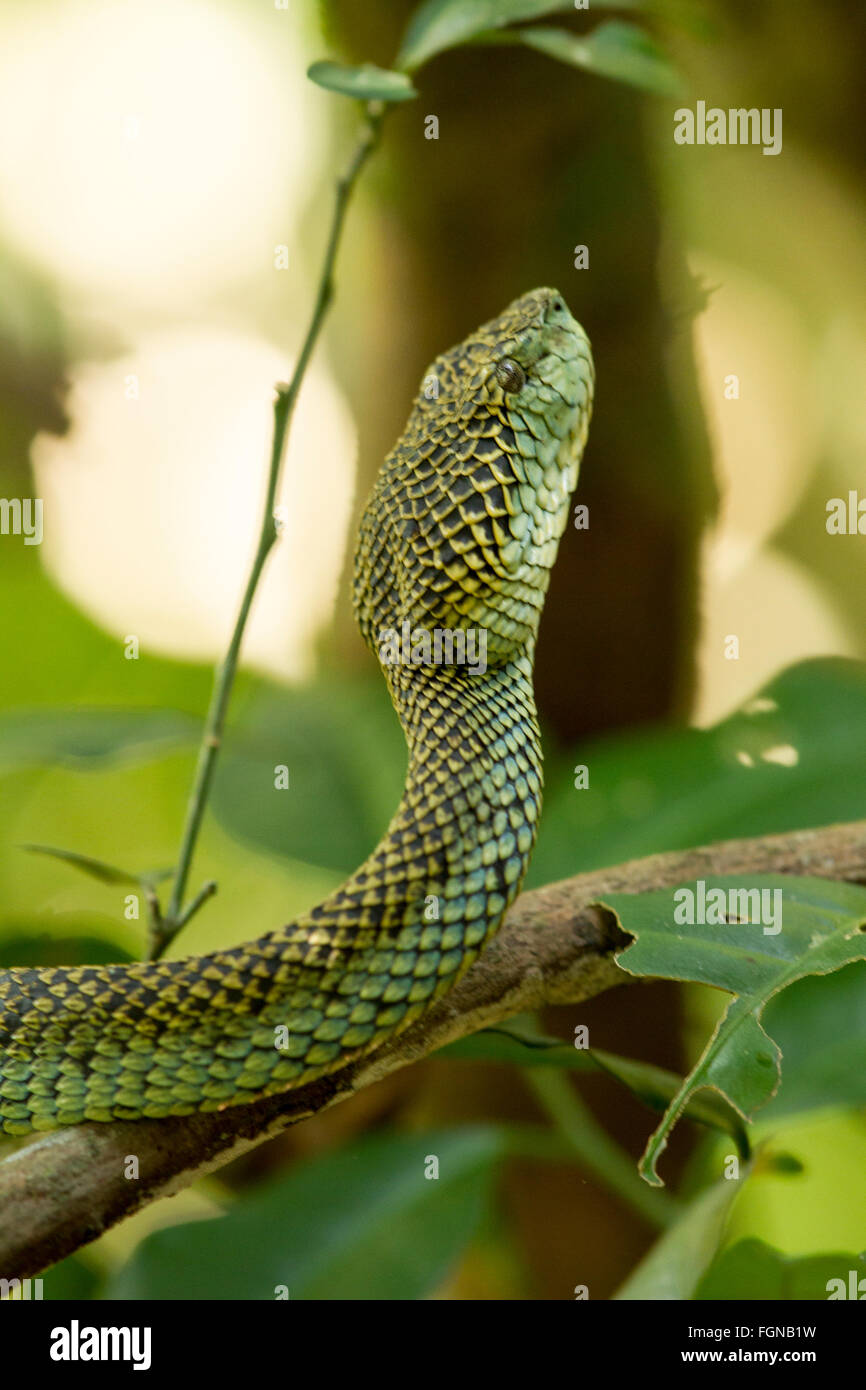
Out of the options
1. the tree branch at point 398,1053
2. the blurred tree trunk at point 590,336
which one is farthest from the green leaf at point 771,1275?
the blurred tree trunk at point 590,336

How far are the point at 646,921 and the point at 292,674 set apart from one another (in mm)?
2144

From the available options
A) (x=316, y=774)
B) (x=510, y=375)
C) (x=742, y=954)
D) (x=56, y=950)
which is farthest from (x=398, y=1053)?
(x=316, y=774)

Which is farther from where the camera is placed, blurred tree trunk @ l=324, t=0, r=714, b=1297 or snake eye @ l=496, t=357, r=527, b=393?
blurred tree trunk @ l=324, t=0, r=714, b=1297

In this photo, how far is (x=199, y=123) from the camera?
11.7 ft

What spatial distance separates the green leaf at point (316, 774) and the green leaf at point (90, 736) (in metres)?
0.22

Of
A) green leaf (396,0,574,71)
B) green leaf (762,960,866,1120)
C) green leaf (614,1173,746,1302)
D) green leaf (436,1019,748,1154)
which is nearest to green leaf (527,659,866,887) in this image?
green leaf (762,960,866,1120)

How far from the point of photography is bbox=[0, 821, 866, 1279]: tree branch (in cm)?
107

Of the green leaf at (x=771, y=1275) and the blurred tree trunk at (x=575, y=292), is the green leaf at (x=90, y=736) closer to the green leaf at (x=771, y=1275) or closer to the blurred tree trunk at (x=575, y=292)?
the blurred tree trunk at (x=575, y=292)

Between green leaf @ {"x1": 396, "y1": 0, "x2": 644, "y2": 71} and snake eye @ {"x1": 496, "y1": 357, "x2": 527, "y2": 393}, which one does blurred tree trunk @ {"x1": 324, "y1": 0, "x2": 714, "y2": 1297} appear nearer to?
green leaf @ {"x1": 396, "y1": 0, "x2": 644, "y2": 71}

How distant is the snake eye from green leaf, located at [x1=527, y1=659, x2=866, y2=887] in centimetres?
97

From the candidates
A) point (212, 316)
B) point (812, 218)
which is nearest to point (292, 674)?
point (212, 316)

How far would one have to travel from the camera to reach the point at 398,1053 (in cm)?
125

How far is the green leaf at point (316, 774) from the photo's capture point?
2.32 m

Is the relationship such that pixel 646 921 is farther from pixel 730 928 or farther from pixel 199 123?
pixel 199 123
